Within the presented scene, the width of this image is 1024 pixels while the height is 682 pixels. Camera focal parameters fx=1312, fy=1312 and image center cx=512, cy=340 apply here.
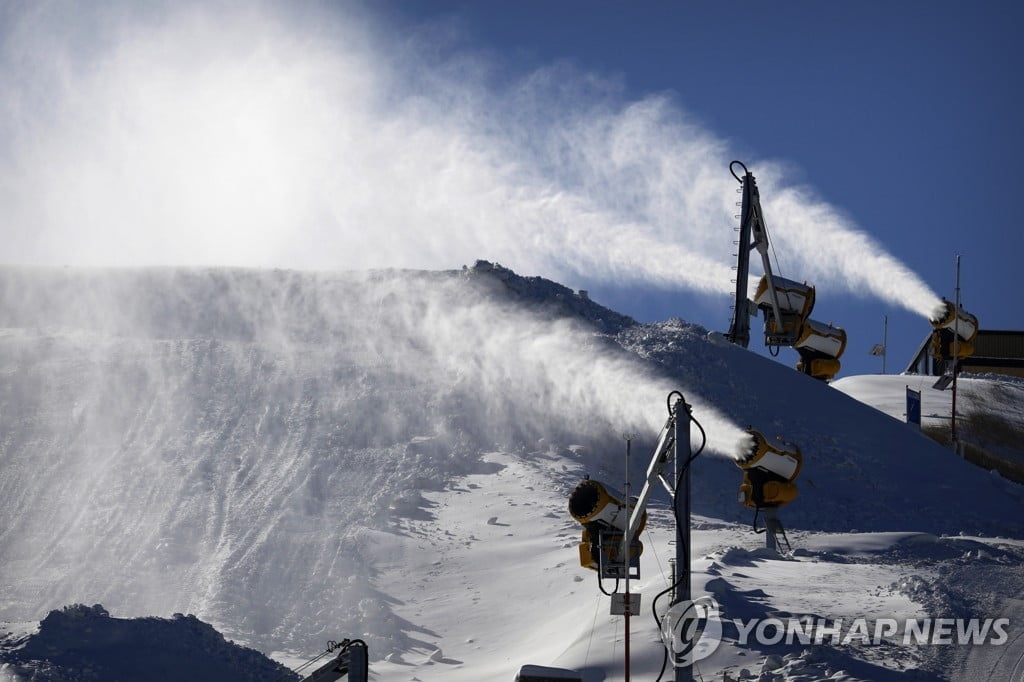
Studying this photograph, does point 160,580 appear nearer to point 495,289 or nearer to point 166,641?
point 166,641

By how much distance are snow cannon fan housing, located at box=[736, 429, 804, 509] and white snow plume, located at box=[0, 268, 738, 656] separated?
2335mm

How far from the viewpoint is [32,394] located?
53656 mm

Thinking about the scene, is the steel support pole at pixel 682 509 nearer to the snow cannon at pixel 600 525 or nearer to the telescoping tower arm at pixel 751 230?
the snow cannon at pixel 600 525

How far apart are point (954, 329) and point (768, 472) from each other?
1813 cm

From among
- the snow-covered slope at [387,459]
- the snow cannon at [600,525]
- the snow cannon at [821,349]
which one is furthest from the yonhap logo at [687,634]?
the snow cannon at [821,349]

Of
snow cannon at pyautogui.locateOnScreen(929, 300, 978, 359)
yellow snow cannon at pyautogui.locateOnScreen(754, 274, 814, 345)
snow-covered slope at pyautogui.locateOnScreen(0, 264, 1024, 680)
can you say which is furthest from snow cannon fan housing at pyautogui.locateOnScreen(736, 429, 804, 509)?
snow cannon at pyautogui.locateOnScreen(929, 300, 978, 359)

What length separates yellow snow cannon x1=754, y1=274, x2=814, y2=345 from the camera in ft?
111

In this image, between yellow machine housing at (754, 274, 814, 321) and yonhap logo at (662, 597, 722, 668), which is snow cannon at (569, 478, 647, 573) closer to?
yonhap logo at (662, 597, 722, 668)

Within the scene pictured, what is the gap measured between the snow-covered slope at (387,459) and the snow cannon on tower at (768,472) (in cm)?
152

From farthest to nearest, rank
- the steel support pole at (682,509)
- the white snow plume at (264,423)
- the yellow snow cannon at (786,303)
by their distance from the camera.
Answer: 1. the white snow plume at (264,423)
2. the yellow snow cannon at (786,303)
3. the steel support pole at (682,509)

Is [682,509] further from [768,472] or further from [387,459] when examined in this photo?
[387,459]

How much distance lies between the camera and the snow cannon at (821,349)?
117 feet

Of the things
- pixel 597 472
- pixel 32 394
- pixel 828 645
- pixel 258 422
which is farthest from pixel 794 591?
pixel 32 394

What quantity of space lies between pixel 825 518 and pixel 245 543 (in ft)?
62.5
